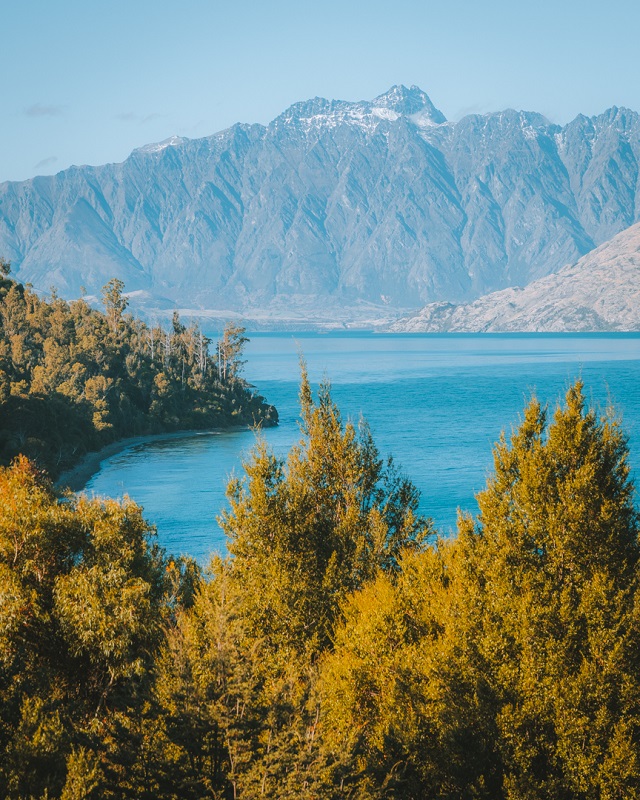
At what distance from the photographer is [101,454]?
130m

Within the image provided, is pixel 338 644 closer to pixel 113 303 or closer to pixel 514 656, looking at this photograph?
pixel 514 656

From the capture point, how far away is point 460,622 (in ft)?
96.9

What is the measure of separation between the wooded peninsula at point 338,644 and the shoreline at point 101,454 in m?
50.7

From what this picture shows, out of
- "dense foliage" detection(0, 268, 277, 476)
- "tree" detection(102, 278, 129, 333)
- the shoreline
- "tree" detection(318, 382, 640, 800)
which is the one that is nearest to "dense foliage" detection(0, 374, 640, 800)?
"tree" detection(318, 382, 640, 800)

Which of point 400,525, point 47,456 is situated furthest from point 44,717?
point 47,456

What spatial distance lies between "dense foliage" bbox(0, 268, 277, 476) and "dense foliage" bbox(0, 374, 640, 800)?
71675 millimetres

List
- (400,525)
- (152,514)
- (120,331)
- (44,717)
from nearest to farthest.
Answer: (44,717) → (400,525) → (152,514) → (120,331)

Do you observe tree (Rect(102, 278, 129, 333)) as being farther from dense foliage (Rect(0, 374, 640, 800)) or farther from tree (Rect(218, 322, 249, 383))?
dense foliage (Rect(0, 374, 640, 800))

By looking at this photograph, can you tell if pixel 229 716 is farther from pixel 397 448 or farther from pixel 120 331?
pixel 120 331

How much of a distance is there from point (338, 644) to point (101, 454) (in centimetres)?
10291

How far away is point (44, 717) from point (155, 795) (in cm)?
335

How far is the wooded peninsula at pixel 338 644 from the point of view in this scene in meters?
22.7

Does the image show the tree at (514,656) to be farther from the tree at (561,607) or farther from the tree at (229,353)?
the tree at (229,353)

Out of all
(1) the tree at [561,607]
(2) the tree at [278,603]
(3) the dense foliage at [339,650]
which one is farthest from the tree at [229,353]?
(1) the tree at [561,607]
